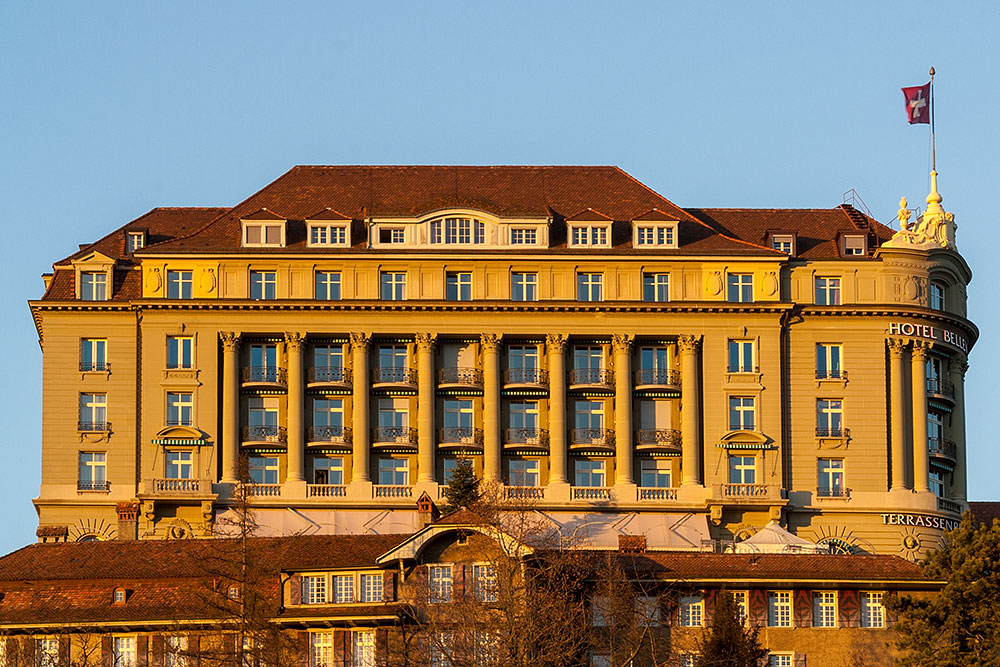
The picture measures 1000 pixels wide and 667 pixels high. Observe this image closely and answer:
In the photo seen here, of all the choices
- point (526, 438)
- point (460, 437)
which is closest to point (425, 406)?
point (460, 437)

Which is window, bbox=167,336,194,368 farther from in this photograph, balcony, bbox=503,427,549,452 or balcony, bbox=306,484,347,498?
balcony, bbox=503,427,549,452

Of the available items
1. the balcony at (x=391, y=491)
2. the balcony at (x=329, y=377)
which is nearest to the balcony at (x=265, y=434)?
the balcony at (x=329, y=377)

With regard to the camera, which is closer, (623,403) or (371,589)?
(371,589)

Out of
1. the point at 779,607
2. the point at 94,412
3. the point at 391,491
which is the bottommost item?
the point at 779,607

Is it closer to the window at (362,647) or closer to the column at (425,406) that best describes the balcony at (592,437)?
the column at (425,406)

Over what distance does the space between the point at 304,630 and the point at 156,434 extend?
40.1 meters

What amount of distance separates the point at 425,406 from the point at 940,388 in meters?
29.3

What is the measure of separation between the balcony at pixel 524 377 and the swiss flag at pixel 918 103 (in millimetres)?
26631

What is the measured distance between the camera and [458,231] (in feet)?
492

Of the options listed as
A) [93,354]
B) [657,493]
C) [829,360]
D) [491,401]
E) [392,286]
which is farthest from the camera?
[829,360]

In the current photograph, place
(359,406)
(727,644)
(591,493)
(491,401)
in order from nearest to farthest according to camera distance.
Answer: (727,644), (591,493), (359,406), (491,401)

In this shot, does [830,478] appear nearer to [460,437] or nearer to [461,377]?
[460,437]

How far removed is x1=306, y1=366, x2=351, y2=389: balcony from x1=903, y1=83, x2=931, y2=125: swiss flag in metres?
36.0

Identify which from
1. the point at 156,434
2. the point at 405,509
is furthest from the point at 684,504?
the point at 156,434
